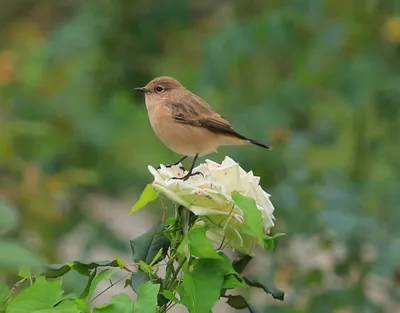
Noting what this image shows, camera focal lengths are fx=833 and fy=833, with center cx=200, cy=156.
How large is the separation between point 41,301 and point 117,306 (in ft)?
0.34

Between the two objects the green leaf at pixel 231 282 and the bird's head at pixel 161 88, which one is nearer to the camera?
the green leaf at pixel 231 282

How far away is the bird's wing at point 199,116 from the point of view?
1.70 metres

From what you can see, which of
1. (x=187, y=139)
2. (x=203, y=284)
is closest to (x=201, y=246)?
(x=203, y=284)

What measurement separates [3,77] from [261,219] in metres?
2.15

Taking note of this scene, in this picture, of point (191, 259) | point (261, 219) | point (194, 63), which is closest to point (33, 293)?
point (191, 259)

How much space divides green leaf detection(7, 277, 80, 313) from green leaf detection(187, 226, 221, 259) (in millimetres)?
165

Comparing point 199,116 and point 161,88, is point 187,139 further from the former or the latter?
point 161,88

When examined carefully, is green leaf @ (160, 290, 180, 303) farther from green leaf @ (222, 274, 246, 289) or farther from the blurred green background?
the blurred green background

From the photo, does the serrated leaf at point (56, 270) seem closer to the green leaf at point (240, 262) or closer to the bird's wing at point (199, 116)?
the green leaf at point (240, 262)

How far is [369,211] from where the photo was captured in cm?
287

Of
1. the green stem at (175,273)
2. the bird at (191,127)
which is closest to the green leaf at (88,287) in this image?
the green stem at (175,273)

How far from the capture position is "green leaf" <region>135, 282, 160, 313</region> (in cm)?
100

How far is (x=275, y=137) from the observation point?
2.76m

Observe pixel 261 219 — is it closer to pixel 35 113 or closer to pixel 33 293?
pixel 33 293
